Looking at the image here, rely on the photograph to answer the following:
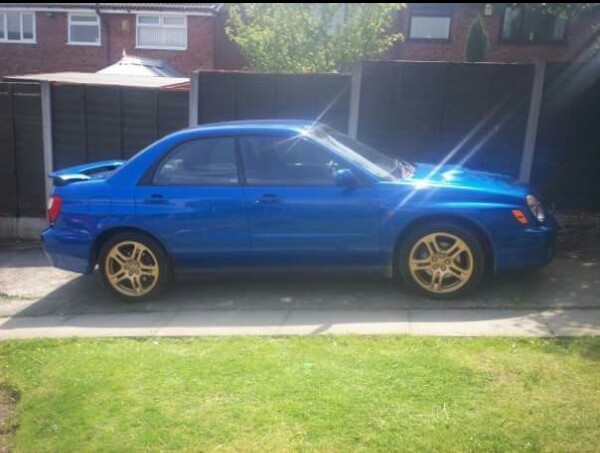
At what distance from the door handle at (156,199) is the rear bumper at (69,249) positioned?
69cm

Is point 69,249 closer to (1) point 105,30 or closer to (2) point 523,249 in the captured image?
(2) point 523,249

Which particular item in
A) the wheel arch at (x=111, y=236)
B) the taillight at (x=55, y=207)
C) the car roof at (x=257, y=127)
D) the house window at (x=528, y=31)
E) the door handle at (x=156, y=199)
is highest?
the house window at (x=528, y=31)

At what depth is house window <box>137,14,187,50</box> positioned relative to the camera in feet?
76.7

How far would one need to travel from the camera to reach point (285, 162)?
17.7 feet

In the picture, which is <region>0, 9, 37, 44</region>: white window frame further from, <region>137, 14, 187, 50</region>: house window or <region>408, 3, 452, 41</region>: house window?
<region>408, 3, 452, 41</region>: house window

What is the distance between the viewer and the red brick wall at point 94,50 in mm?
23109

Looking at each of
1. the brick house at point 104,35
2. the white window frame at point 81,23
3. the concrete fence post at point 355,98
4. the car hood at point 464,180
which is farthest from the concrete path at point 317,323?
the white window frame at point 81,23

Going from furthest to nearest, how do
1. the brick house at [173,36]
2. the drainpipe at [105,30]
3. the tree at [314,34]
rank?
the drainpipe at [105,30], the brick house at [173,36], the tree at [314,34]

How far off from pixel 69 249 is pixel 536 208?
4.26 meters

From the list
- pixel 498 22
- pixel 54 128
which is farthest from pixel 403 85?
pixel 498 22

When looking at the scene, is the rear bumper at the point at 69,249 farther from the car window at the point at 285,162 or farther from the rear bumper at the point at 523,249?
the rear bumper at the point at 523,249

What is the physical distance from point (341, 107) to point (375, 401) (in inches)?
206

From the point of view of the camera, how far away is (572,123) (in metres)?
7.47

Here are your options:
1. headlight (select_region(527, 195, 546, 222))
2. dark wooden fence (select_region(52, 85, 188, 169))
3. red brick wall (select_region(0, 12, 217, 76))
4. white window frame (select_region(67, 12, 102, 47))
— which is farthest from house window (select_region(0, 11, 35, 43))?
headlight (select_region(527, 195, 546, 222))
